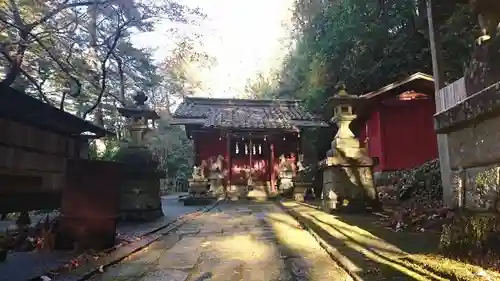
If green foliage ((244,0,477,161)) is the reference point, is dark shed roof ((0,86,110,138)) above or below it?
below

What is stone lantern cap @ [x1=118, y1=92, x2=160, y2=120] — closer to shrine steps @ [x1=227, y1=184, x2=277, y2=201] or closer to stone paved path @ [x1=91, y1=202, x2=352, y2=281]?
stone paved path @ [x1=91, y1=202, x2=352, y2=281]

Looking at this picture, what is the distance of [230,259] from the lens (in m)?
4.45

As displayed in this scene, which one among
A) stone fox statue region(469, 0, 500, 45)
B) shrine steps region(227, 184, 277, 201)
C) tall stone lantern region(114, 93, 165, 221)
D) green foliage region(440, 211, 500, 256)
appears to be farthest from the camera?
shrine steps region(227, 184, 277, 201)

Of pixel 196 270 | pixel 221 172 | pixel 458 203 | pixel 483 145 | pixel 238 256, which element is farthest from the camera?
pixel 221 172

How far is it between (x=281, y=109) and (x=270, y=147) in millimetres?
3143

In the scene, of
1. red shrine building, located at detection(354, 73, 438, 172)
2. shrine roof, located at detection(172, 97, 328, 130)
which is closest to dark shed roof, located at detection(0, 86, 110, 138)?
shrine roof, located at detection(172, 97, 328, 130)

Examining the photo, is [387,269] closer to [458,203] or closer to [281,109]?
[458,203]

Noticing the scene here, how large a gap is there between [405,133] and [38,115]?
15.3 m

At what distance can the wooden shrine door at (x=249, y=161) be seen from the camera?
2102 centimetres

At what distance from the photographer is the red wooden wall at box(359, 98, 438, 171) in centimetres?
1738

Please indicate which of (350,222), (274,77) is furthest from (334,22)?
(274,77)

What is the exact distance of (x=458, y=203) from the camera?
Answer: 3.20 meters

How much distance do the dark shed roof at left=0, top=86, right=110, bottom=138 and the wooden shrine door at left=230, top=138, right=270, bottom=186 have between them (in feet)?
35.3

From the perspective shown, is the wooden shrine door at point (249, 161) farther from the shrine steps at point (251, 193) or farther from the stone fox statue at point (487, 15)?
the stone fox statue at point (487, 15)
